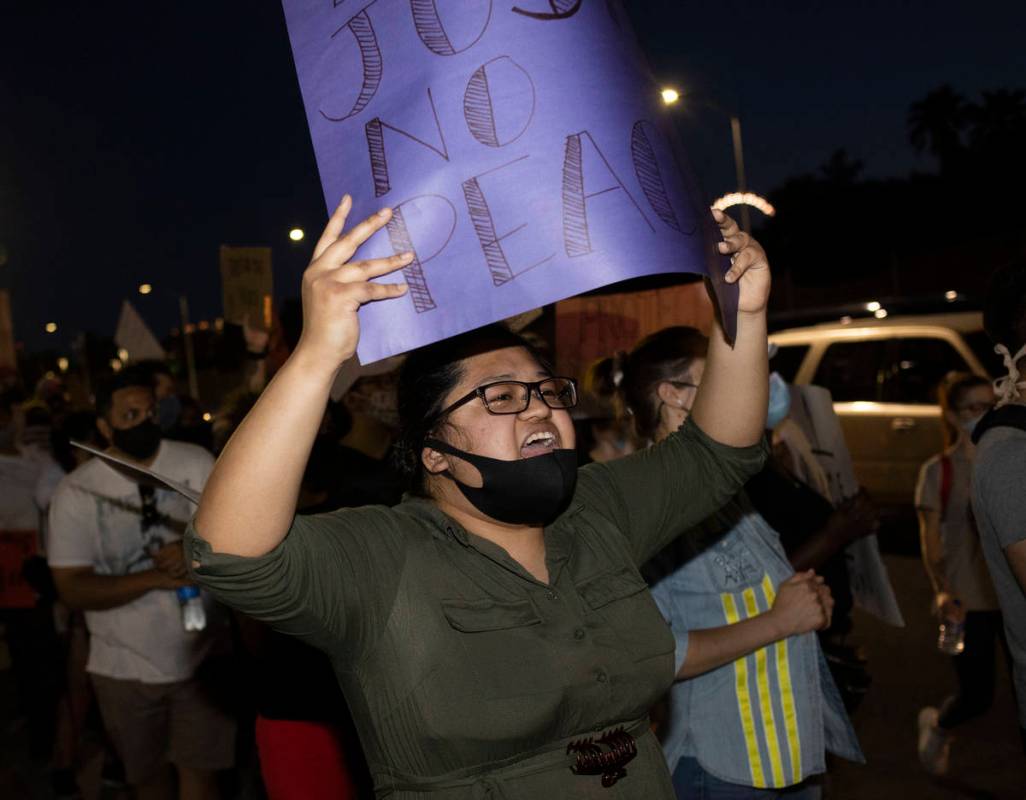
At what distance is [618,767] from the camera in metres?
2.25

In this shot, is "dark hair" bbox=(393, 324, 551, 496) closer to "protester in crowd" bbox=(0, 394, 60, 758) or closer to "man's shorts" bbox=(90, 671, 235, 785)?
"man's shorts" bbox=(90, 671, 235, 785)

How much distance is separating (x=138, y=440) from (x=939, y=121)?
58.2 m

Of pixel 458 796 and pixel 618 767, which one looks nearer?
pixel 458 796

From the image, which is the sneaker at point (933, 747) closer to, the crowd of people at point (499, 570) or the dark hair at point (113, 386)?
the crowd of people at point (499, 570)

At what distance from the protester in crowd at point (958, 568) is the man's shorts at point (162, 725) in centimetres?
341

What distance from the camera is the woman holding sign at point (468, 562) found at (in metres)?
1.83

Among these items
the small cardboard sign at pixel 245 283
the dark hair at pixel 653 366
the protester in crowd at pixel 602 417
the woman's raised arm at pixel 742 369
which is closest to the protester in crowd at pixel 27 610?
the small cardboard sign at pixel 245 283

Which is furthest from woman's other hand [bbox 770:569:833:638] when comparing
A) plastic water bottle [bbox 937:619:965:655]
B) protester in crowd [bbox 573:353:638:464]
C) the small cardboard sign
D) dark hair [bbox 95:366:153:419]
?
the small cardboard sign

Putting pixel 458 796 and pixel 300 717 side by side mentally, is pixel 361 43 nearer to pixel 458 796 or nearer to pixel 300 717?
pixel 458 796

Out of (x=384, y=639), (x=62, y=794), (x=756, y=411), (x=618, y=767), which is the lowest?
(x=62, y=794)

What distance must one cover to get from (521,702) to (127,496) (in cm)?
311

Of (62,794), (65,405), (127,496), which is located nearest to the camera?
(127,496)

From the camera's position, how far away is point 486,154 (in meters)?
1.88

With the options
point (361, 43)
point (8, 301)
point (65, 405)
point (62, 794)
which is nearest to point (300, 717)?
point (361, 43)
